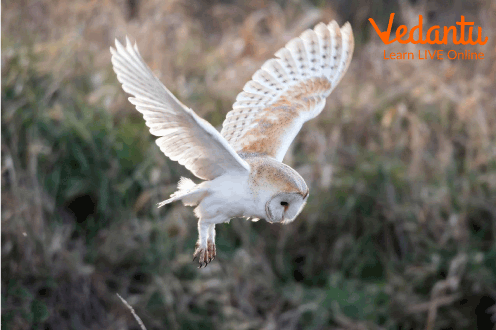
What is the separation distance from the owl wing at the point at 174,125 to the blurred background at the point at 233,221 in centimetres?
190

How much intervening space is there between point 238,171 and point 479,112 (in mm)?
3324

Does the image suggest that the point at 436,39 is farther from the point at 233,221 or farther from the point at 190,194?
the point at 190,194

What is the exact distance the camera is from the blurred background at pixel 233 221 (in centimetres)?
384

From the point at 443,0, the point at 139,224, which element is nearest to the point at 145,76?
the point at 139,224

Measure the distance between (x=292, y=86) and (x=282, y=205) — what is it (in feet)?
2.62

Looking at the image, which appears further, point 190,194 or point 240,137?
point 240,137

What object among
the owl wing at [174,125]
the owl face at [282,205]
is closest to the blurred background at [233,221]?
the owl wing at [174,125]

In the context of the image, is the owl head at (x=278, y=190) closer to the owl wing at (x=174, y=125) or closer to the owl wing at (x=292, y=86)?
the owl wing at (x=174, y=125)

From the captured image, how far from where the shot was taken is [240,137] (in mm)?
2355

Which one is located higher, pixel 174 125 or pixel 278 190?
pixel 174 125

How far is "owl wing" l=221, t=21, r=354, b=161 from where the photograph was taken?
2.37 metres

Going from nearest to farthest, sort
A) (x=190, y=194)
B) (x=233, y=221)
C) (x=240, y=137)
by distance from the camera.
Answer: (x=190, y=194) → (x=240, y=137) → (x=233, y=221)

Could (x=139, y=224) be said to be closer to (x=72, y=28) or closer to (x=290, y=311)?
(x=290, y=311)

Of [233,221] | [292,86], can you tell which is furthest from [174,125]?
[233,221]
